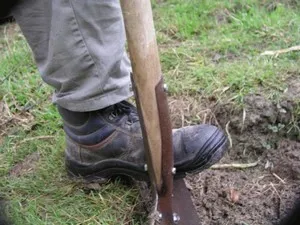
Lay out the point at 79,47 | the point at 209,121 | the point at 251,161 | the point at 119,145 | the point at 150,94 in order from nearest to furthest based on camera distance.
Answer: the point at 150,94
the point at 79,47
the point at 119,145
the point at 251,161
the point at 209,121

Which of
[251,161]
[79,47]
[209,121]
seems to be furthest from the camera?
[209,121]

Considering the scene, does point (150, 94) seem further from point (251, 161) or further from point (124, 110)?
point (251, 161)

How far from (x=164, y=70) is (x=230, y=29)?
0.44 meters

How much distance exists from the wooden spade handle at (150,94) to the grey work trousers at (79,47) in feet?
0.79

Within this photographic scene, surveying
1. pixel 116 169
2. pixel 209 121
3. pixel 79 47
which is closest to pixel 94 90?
pixel 79 47

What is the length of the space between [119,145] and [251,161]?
0.46 metres

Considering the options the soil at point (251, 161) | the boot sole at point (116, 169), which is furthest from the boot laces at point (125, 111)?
the soil at point (251, 161)

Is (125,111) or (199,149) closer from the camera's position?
Result: (199,149)

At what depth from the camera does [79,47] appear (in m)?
1.48

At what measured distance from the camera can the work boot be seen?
1.55 meters

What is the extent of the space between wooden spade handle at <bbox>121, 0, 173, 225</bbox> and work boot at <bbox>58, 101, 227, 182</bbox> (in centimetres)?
15

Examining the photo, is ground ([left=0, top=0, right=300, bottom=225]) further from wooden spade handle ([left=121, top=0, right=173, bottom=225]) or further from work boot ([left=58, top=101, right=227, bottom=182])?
wooden spade handle ([left=121, top=0, right=173, bottom=225])

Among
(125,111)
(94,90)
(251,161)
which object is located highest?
(94,90)

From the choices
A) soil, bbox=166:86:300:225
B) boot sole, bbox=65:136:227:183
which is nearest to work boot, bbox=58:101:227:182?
boot sole, bbox=65:136:227:183
